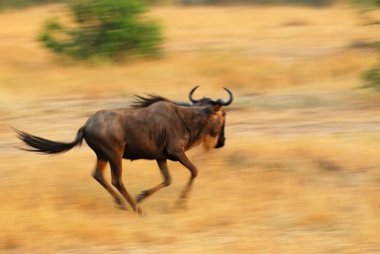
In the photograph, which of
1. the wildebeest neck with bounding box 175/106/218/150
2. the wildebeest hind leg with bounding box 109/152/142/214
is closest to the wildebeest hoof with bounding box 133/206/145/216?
the wildebeest hind leg with bounding box 109/152/142/214

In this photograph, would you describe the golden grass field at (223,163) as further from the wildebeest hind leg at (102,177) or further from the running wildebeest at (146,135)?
the running wildebeest at (146,135)

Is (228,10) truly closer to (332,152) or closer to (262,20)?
(262,20)

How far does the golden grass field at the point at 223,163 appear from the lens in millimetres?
6895

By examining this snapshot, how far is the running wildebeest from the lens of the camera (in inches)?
295

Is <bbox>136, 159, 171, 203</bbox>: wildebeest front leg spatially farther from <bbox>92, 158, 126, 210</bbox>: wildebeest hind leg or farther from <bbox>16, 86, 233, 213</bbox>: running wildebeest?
<bbox>92, 158, 126, 210</bbox>: wildebeest hind leg

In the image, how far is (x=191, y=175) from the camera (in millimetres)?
7695

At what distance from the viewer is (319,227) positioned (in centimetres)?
725

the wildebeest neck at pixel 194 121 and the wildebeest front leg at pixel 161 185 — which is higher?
the wildebeest neck at pixel 194 121

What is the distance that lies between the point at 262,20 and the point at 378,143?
17785 millimetres

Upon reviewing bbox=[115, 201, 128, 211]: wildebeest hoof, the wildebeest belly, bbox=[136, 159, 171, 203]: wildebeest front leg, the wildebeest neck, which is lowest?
bbox=[115, 201, 128, 211]: wildebeest hoof

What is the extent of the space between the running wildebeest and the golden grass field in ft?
1.21

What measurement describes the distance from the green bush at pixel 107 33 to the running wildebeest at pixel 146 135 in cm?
986

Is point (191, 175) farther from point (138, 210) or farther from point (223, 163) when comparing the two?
point (223, 163)

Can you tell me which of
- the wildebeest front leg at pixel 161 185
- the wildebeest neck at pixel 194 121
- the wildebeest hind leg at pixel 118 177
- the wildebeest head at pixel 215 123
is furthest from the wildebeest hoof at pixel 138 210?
the wildebeest head at pixel 215 123
